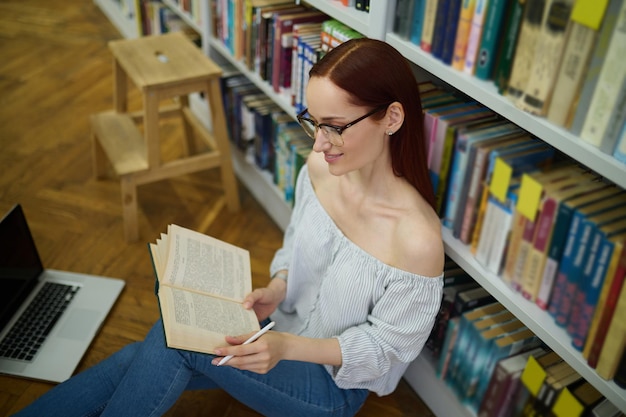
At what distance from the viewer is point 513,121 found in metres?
1.07

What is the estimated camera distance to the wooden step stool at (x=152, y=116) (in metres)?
2.02

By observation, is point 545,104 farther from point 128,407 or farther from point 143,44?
point 143,44

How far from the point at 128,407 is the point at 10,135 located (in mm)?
1956

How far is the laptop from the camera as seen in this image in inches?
67.3

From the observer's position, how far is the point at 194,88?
207 cm

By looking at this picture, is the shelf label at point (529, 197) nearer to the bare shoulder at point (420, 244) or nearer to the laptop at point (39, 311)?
the bare shoulder at point (420, 244)

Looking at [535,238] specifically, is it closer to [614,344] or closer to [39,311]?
[614,344]

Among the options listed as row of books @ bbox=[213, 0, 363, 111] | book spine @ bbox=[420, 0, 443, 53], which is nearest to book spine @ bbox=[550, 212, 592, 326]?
book spine @ bbox=[420, 0, 443, 53]

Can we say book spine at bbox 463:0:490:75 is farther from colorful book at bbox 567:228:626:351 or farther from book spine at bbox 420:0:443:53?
colorful book at bbox 567:228:626:351

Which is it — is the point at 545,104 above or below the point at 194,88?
above

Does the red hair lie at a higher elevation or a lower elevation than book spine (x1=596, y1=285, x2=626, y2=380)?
higher

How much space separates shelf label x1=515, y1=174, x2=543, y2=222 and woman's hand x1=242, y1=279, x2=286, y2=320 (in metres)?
0.61

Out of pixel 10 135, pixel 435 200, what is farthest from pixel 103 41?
pixel 435 200

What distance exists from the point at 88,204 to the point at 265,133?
31.0 inches
